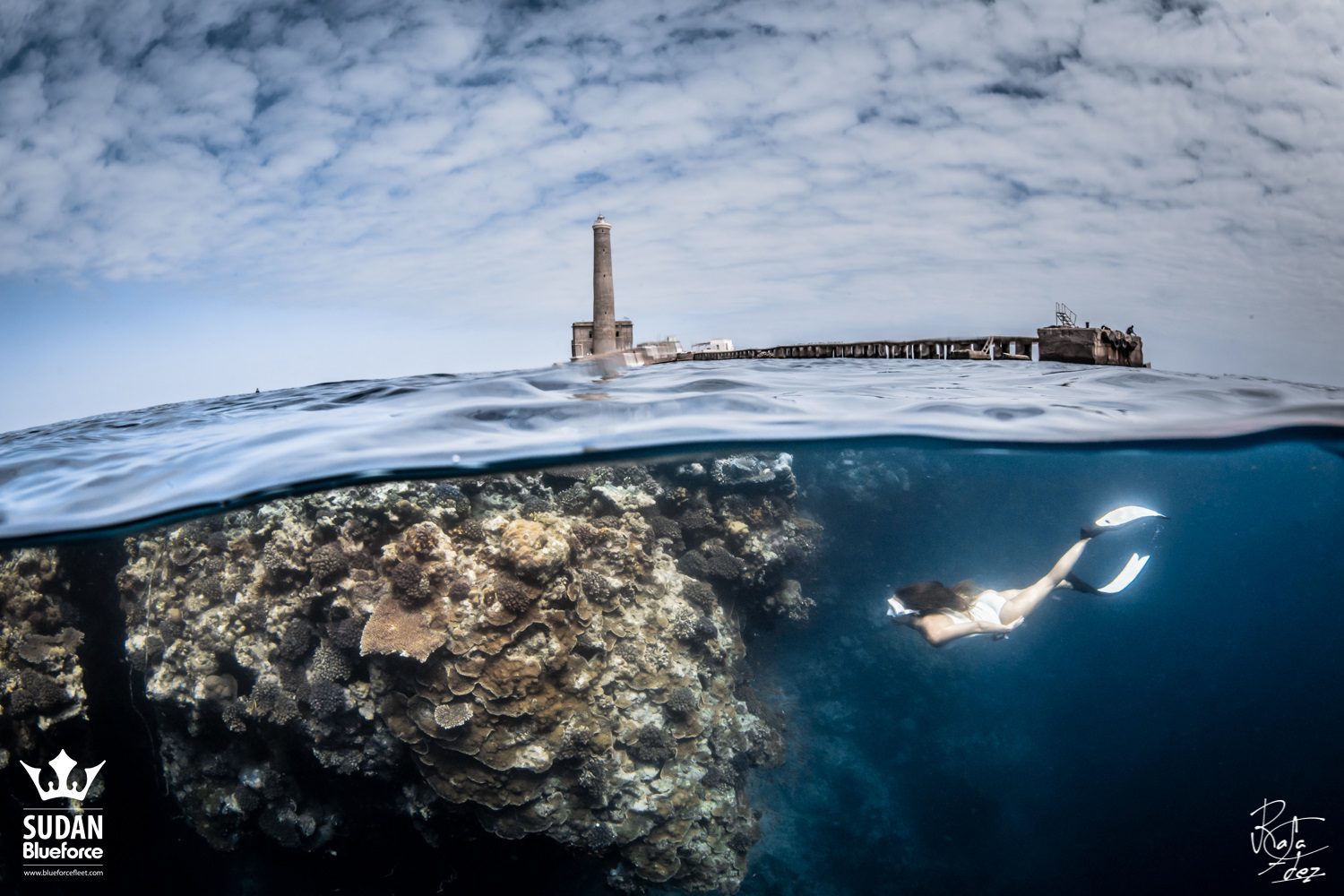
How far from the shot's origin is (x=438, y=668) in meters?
7.11

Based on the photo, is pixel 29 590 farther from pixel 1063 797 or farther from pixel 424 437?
pixel 1063 797

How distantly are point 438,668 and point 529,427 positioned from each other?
10.3 feet

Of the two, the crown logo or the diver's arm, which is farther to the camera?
the diver's arm

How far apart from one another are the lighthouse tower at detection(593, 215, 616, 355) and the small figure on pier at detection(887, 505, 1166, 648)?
98.8 ft

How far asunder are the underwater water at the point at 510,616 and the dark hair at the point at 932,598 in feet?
6.46

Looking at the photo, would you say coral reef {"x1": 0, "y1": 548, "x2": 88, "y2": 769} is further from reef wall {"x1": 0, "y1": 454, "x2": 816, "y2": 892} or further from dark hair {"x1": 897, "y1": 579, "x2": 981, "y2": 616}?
dark hair {"x1": 897, "y1": 579, "x2": 981, "y2": 616}

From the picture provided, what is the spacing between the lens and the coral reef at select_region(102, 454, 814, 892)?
7125mm

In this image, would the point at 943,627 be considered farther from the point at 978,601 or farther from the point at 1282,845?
the point at 1282,845

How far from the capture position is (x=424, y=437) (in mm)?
7430

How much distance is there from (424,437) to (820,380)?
675cm

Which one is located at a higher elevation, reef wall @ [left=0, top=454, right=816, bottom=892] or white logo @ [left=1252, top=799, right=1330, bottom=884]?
reef wall @ [left=0, top=454, right=816, bottom=892]

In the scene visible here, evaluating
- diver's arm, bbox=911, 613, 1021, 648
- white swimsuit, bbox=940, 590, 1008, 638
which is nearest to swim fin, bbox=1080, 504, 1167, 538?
white swimsuit, bbox=940, 590, 1008, 638

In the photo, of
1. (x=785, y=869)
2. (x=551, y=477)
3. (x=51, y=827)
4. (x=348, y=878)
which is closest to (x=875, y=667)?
(x=785, y=869)

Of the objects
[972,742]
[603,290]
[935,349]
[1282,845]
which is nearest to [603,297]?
[603,290]
